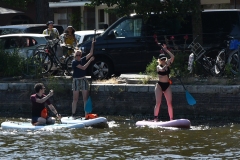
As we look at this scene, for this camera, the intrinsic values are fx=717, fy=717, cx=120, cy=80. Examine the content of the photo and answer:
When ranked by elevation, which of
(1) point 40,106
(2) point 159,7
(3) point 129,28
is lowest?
(1) point 40,106

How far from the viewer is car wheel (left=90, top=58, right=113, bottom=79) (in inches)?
798

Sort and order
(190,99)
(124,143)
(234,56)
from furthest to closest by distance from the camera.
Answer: (234,56), (190,99), (124,143)

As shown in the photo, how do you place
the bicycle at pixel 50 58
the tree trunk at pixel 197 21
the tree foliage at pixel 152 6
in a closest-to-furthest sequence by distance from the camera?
the tree foliage at pixel 152 6
the tree trunk at pixel 197 21
the bicycle at pixel 50 58

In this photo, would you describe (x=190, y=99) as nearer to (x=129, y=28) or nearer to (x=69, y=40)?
(x=129, y=28)

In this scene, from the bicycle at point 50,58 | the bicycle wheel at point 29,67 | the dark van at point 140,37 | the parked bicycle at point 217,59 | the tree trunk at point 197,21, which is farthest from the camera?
the bicycle at point 50,58

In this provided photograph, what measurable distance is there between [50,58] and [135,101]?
3.80 meters

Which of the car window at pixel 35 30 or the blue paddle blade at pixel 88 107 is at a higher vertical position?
the car window at pixel 35 30

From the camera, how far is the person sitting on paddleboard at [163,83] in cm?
1628

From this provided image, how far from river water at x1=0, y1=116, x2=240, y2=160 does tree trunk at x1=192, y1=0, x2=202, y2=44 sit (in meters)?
4.38

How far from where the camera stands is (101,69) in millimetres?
20312

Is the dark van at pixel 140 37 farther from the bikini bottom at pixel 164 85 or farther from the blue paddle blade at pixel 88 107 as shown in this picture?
the bikini bottom at pixel 164 85

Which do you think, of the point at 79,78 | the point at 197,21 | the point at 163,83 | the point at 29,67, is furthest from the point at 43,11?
the point at 163,83

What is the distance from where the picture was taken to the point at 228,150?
13.5 meters

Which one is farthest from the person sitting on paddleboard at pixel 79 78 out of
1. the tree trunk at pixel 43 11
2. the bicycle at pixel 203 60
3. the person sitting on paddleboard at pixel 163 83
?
the tree trunk at pixel 43 11
